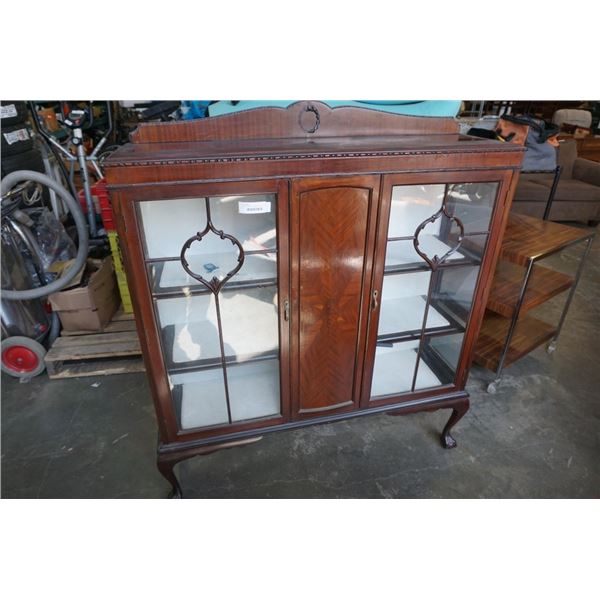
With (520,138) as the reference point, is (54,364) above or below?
below

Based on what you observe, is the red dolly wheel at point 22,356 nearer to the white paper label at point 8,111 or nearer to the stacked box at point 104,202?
the stacked box at point 104,202

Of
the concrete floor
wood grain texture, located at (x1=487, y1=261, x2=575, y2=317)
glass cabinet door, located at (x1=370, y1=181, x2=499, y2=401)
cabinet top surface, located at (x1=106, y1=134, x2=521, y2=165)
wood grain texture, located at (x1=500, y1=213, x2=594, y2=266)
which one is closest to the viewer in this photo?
cabinet top surface, located at (x1=106, y1=134, x2=521, y2=165)

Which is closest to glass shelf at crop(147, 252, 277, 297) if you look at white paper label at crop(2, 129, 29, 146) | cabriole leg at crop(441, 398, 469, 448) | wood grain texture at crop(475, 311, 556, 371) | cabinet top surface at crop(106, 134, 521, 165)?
cabinet top surface at crop(106, 134, 521, 165)

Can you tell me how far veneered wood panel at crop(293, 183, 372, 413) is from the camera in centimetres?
121

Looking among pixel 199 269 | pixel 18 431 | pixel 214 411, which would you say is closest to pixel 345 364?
pixel 214 411

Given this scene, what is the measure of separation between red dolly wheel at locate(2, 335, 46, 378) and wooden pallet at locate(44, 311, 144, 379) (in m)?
0.06

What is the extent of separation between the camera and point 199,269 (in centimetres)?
128

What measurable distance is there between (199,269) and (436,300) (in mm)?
879

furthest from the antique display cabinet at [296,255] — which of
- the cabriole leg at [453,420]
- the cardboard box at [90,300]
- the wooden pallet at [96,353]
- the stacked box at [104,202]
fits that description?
the stacked box at [104,202]

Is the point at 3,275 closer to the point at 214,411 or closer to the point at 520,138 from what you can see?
the point at 214,411

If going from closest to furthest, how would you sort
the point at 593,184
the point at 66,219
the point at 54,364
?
the point at 54,364 < the point at 66,219 < the point at 593,184

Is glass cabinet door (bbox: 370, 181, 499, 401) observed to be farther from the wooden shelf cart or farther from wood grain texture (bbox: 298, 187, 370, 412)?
the wooden shelf cart

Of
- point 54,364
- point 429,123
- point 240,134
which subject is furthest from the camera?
point 54,364

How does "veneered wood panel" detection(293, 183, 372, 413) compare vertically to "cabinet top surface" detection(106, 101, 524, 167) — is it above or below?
below
